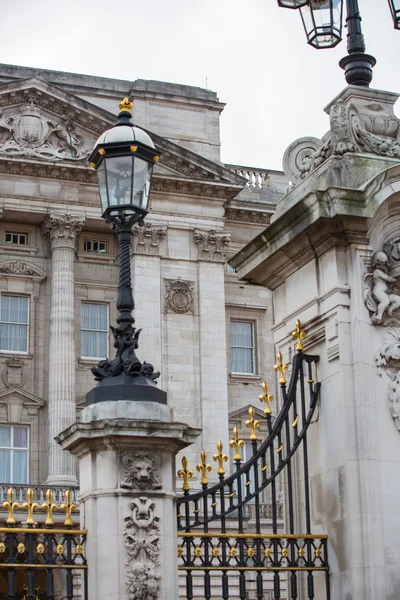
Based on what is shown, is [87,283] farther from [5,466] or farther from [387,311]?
[387,311]

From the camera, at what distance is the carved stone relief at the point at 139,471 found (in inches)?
344

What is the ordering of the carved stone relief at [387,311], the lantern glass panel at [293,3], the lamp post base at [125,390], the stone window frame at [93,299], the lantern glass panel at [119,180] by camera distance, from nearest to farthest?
the lamp post base at [125,390]
the lantern glass panel at [119,180]
the carved stone relief at [387,311]
the lantern glass panel at [293,3]
the stone window frame at [93,299]

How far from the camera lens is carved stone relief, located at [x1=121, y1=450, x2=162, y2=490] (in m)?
8.73

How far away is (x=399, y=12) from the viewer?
37.5 ft

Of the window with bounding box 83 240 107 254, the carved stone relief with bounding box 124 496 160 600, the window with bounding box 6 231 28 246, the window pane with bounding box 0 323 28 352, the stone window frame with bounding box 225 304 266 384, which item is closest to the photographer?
the carved stone relief with bounding box 124 496 160 600

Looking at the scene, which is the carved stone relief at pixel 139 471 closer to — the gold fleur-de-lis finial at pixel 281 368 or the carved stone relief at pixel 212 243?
the gold fleur-de-lis finial at pixel 281 368

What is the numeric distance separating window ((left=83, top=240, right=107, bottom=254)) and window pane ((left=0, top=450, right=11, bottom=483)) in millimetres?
8148

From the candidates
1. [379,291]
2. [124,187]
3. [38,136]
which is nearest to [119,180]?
[124,187]

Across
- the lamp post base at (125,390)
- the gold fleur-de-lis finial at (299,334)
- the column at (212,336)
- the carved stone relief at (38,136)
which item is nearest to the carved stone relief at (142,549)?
the lamp post base at (125,390)

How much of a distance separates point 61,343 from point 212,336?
225 inches

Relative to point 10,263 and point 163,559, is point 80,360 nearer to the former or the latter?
point 10,263

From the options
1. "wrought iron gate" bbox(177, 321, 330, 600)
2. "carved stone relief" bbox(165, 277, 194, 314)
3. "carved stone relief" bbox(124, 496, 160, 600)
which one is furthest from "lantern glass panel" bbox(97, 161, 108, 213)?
"carved stone relief" bbox(165, 277, 194, 314)

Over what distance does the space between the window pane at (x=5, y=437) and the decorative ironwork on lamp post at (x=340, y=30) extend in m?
32.4

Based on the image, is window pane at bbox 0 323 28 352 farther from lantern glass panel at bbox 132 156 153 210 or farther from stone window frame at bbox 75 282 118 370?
lantern glass panel at bbox 132 156 153 210
